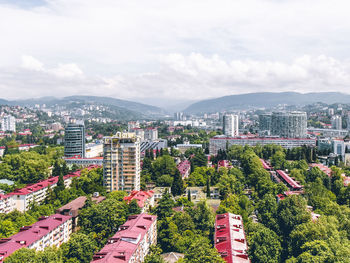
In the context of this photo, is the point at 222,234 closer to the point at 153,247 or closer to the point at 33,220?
the point at 153,247

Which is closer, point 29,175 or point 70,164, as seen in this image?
point 29,175

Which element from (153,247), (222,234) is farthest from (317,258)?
(153,247)

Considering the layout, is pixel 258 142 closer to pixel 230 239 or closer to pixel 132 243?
pixel 230 239

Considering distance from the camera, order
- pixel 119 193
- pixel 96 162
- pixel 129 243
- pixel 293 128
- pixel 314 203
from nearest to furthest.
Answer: pixel 129 243, pixel 314 203, pixel 119 193, pixel 96 162, pixel 293 128

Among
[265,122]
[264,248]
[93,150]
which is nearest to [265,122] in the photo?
[265,122]

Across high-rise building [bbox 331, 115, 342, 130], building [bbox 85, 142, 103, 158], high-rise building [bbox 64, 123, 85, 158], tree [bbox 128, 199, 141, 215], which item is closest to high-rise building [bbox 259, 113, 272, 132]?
high-rise building [bbox 331, 115, 342, 130]

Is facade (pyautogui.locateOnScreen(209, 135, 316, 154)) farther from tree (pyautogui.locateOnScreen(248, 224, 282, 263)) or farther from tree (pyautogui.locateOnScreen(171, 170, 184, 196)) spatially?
tree (pyautogui.locateOnScreen(248, 224, 282, 263))
